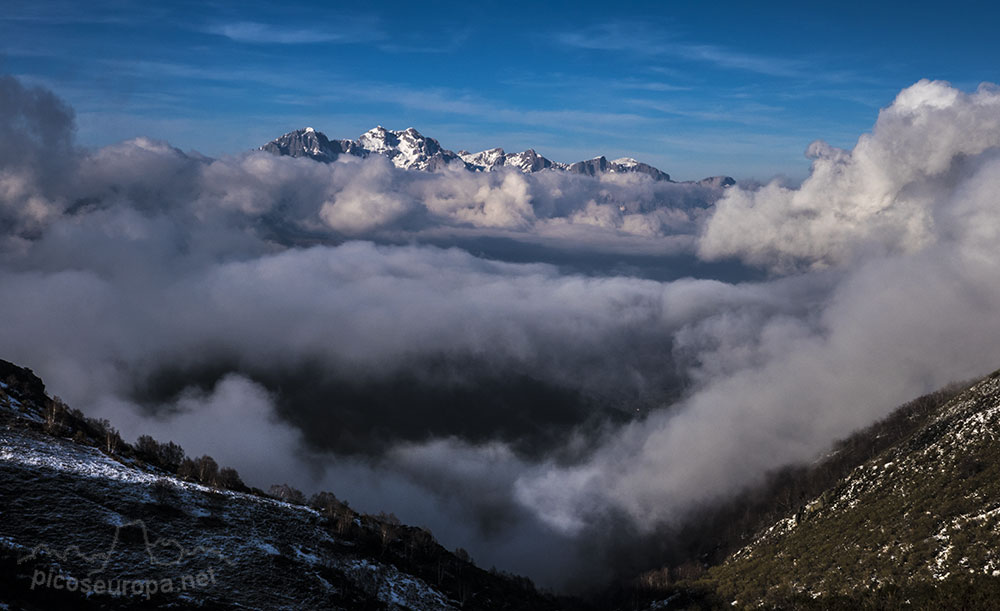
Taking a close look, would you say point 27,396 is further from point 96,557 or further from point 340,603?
point 340,603

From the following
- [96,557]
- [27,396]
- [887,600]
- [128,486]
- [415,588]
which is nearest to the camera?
[96,557]

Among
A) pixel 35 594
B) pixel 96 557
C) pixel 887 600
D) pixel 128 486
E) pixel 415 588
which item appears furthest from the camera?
pixel 887 600

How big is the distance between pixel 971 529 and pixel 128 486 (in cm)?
26686

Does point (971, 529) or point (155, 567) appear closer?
point (155, 567)

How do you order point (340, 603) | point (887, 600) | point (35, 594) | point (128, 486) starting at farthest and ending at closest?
point (887, 600), point (128, 486), point (340, 603), point (35, 594)

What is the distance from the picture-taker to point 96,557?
105000 mm

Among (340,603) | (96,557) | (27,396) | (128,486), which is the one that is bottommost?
(340,603)

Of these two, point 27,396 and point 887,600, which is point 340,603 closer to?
point 27,396

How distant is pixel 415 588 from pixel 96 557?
84.3 metres

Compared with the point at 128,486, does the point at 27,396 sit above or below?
above

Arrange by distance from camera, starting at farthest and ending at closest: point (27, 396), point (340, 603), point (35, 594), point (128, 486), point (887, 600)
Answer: point (27, 396), point (887, 600), point (128, 486), point (340, 603), point (35, 594)

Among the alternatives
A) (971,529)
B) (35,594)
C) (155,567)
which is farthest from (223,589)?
(971,529)

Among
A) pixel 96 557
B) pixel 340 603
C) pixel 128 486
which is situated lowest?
pixel 340 603

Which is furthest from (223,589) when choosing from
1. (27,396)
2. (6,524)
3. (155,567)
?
(27,396)
